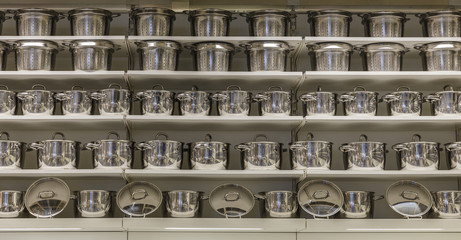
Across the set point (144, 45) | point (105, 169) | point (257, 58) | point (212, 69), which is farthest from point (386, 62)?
point (105, 169)

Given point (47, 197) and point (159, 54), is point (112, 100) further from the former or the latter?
point (47, 197)

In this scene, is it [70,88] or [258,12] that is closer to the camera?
[258,12]

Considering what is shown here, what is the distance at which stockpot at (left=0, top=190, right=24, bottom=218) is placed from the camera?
12.2ft

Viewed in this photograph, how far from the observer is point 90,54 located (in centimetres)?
387

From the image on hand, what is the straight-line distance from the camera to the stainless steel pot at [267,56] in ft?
12.7

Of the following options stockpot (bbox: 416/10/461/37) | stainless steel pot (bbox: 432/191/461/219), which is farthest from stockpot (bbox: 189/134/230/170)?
stockpot (bbox: 416/10/461/37)

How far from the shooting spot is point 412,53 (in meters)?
4.24

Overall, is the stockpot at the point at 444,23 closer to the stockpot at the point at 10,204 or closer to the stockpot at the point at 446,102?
the stockpot at the point at 446,102

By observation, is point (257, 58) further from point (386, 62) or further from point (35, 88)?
point (35, 88)

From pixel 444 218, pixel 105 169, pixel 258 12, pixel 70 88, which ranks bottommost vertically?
pixel 444 218

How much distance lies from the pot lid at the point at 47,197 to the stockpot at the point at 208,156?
75cm

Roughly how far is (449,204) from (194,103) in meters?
1.52

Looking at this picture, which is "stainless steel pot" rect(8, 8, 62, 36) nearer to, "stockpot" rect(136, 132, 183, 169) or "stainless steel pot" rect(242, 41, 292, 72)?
"stockpot" rect(136, 132, 183, 169)

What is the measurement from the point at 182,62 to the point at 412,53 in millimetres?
1439
